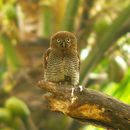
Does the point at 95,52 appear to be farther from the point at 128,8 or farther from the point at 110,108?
the point at 110,108

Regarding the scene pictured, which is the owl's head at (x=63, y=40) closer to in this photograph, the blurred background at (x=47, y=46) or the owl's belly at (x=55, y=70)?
the owl's belly at (x=55, y=70)

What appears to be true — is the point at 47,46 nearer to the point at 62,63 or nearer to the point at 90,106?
the point at 62,63

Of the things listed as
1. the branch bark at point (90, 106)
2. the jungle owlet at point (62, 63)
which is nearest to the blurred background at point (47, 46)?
the jungle owlet at point (62, 63)

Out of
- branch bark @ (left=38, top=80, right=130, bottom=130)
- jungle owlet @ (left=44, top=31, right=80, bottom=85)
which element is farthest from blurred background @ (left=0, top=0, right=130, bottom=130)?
branch bark @ (left=38, top=80, right=130, bottom=130)

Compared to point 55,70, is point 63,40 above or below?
above

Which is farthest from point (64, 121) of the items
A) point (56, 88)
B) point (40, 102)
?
point (56, 88)

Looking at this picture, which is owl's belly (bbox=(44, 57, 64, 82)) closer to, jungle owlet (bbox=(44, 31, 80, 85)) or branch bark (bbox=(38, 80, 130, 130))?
jungle owlet (bbox=(44, 31, 80, 85))

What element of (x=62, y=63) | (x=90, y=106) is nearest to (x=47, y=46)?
(x=62, y=63)
